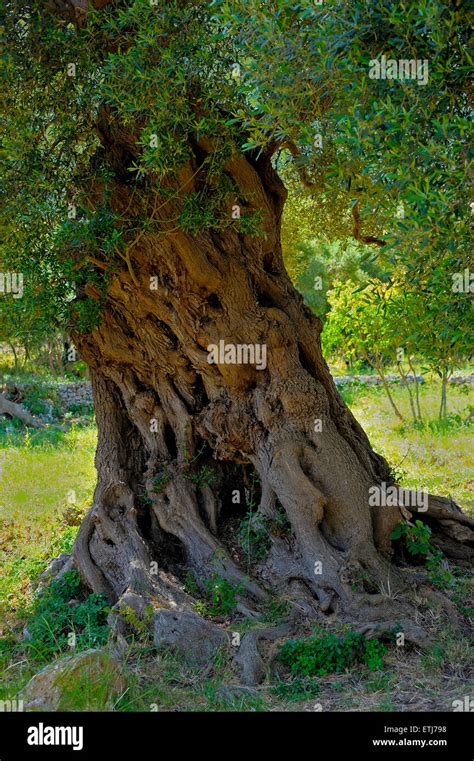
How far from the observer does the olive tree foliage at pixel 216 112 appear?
457cm

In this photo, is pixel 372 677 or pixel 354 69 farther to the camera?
pixel 372 677

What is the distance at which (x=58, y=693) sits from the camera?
529cm

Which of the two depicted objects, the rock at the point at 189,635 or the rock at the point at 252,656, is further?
the rock at the point at 189,635

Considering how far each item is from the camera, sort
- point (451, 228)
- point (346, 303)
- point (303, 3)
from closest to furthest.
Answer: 1. point (451, 228)
2. point (303, 3)
3. point (346, 303)

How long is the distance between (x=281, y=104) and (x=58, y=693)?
168 inches

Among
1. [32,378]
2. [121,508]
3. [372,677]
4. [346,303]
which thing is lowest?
[372,677]

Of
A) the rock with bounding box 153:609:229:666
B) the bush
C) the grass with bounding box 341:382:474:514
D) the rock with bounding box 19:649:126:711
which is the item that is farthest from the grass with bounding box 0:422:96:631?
the grass with bounding box 341:382:474:514

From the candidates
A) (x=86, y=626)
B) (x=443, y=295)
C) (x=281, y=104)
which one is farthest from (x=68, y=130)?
(x=86, y=626)

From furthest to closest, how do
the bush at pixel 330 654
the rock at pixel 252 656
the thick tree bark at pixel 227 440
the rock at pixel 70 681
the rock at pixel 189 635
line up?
the thick tree bark at pixel 227 440
the rock at pixel 189 635
the bush at pixel 330 654
the rock at pixel 252 656
the rock at pixel 70 681

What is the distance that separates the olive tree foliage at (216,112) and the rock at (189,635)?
283 centimetres

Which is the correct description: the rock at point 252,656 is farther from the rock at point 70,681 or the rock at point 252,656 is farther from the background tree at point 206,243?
the rock at point 70,681

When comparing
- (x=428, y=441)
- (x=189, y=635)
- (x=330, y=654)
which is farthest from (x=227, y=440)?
(x=428, y=441)

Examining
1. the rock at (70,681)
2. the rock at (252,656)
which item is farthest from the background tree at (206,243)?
the rock at (70,681)

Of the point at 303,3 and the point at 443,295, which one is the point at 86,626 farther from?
the point at 303,3
